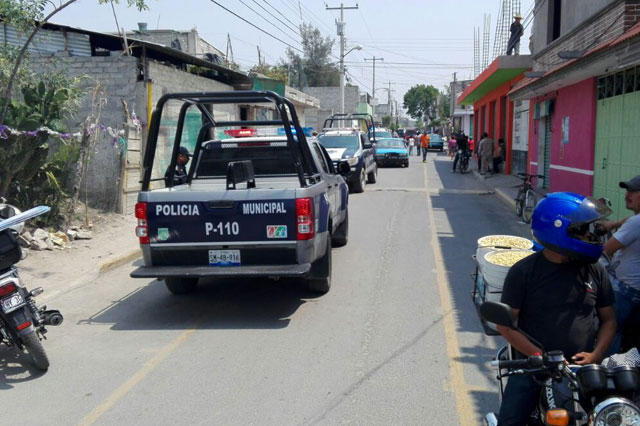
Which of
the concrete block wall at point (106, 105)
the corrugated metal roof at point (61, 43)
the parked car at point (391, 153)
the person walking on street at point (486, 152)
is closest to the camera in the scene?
the concrete block wall at point (106, 105)

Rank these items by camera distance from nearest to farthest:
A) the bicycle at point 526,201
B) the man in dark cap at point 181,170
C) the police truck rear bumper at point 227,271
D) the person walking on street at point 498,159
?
1. the police truck rear bumper at point 227,271
2. the man in dark cap at point 181,170
3. the bicycle at point 526,201
4. the person walking on street at point 498,159

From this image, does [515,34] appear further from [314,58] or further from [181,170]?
[314,58]

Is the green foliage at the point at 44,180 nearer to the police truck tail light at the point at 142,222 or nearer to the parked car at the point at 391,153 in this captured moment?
the police truck tail light at the point at 142,222

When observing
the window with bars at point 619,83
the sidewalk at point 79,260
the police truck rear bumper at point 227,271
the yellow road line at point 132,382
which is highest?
the window with bars at point 619,83

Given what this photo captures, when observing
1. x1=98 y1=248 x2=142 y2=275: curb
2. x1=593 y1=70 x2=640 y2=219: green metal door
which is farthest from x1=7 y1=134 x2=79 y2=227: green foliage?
x1=593 y1=70 x2=640 y2=219: green metal door

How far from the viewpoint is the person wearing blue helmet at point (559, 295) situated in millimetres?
2801

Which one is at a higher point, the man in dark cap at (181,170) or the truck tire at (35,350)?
the man in dark cap at (181,170)

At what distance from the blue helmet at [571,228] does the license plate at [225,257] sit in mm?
4054

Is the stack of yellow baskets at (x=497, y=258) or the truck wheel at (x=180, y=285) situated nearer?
the stack of yellow baskets at (x=497, y=258)

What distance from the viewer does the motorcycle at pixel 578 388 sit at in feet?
7.45

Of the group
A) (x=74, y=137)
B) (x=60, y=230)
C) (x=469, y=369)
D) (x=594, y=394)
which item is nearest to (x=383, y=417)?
(x=469, y=369)

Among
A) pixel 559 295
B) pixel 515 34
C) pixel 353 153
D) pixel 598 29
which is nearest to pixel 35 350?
pixel 559 295

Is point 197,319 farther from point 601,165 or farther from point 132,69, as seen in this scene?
point 601,165

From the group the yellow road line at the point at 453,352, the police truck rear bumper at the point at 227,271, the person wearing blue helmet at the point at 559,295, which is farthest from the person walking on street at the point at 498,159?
the person wearing blue helmet at the point at 559,295
